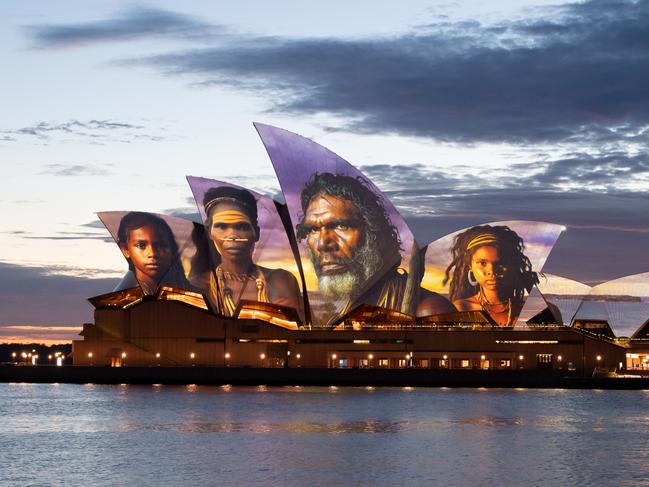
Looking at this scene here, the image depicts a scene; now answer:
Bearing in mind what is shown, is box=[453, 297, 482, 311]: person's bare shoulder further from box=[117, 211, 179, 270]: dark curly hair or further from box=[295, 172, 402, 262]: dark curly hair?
box=[117, 211, 179, 270]: dark curly hair

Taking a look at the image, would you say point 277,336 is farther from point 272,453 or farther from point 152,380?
point 272,453

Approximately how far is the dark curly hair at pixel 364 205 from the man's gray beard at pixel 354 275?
623 millimetres

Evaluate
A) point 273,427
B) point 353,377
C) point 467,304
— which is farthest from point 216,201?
point 273,427

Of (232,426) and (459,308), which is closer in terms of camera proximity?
(232,426)

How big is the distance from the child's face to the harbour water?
12571 millimetres

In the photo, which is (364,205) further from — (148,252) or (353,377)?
(148,252)

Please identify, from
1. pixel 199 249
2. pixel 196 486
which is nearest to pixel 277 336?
pixel 199 249

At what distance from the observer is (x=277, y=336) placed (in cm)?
9888

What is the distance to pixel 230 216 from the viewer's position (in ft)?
307

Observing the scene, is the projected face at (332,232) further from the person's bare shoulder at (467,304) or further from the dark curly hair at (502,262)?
the person's bare shoulder at (467,304)

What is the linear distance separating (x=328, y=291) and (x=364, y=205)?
7.33m

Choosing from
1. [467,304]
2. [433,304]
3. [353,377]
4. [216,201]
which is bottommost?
[353,377]

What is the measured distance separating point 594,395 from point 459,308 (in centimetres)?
1282

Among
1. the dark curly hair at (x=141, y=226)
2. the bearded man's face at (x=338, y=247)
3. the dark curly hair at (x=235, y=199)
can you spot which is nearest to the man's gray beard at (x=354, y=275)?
the bearded man's face at (x=338, y=247)
